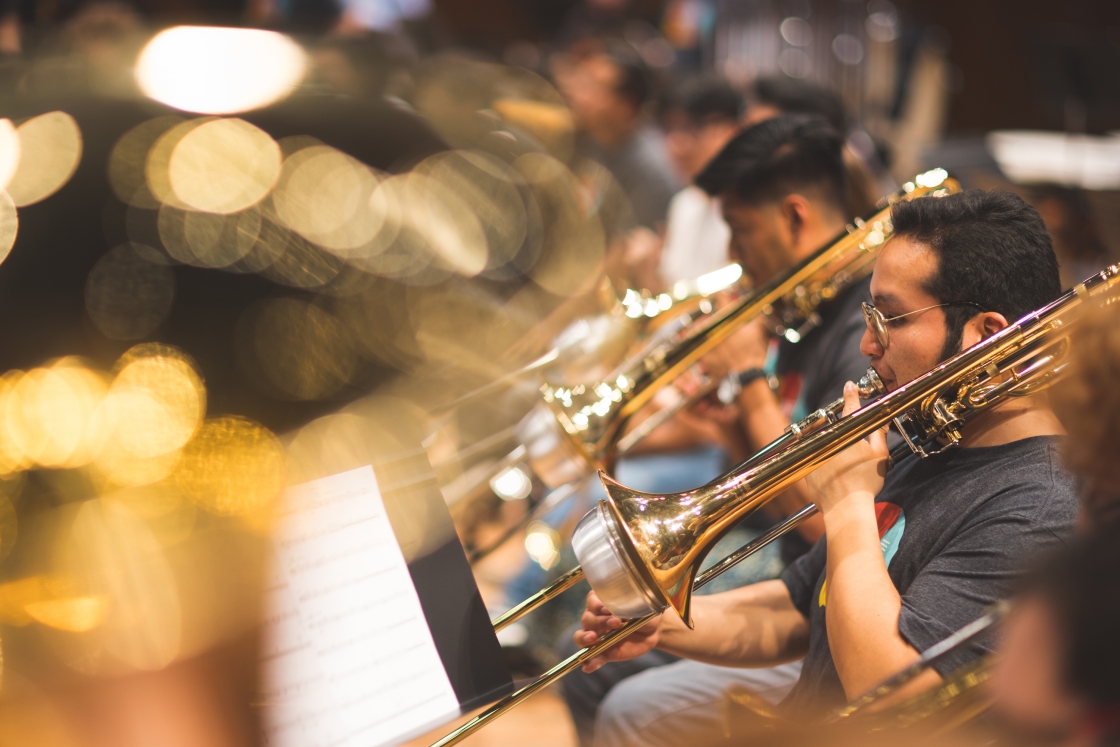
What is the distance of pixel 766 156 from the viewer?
1.94m

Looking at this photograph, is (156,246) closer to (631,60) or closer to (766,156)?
(631,60)

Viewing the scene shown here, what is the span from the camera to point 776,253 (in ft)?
6.43

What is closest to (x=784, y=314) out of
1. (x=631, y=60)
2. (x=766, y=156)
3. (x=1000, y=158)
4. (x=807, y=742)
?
(x=766, y=156)

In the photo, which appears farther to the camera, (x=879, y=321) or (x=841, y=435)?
(x=879, y=321)

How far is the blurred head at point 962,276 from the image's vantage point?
1.13 m

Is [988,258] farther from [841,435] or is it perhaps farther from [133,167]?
[133,167]

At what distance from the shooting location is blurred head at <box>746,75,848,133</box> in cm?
276

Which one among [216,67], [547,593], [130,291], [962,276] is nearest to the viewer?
[962,276]

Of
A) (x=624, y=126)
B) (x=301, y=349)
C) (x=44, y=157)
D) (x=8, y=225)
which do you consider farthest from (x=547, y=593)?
(x=44, y=157)

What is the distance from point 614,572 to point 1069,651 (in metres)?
0.58

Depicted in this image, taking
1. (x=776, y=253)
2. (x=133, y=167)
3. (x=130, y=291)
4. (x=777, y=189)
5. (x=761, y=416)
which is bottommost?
(x=761, y=416)

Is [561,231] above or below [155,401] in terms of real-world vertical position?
above

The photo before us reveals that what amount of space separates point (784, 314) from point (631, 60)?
2.73 meters

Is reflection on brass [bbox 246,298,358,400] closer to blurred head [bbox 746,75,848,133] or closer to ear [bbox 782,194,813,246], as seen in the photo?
blurred head [bbox 746,75,848,133]
